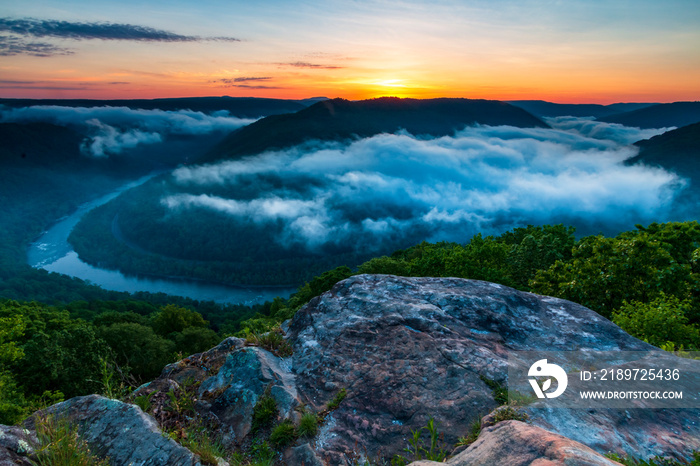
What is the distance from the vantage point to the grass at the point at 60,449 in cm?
464

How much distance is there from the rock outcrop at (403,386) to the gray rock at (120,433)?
0.8 inches

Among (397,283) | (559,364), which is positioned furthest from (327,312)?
(559,364)

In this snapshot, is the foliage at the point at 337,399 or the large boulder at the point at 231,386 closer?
the large boulder at the point at 231,386

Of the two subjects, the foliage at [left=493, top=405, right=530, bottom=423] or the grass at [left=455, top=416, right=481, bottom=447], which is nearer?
the grass at [left=455, top=416, right=481, bottom=447]

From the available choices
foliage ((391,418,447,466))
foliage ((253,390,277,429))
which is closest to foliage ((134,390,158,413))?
foliage ((253,390,277,429))

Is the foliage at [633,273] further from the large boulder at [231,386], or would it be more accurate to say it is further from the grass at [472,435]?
the large boulder at [231,386]

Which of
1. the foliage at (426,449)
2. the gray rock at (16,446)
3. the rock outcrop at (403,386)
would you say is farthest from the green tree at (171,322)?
the foliage at (426,449)

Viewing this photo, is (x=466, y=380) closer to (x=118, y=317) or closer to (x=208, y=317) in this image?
(x=118, y=317)

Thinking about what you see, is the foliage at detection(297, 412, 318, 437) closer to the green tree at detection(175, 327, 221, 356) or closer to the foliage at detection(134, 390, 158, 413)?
the foliage at detection(134, 390, 158, 413)

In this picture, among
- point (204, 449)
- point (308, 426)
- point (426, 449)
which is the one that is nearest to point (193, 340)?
point (308, 426)

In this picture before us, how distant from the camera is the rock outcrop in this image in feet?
18.7

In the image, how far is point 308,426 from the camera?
6.51m

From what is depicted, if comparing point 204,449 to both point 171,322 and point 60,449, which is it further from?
point 171,322

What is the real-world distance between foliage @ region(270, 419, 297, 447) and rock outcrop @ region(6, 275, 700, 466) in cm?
23
